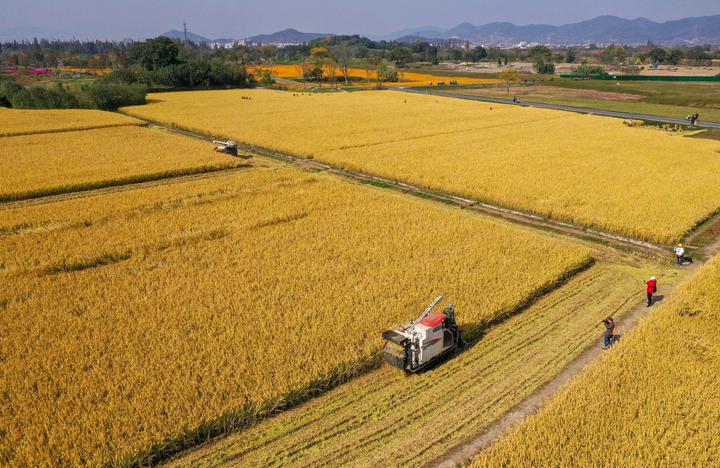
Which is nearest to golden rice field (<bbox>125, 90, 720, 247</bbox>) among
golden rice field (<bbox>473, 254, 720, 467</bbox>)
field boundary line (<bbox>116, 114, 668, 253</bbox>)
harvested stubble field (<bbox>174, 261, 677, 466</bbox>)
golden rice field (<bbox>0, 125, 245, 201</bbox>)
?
field boundary line (<bbox>116, 114, 668, 253</bbox>)

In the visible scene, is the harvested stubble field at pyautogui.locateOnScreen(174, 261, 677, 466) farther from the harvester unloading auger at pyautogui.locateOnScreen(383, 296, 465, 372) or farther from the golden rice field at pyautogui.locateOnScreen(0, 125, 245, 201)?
the golden rice field at pyautogui.locateOnScreen(0, 125, 245, 201)

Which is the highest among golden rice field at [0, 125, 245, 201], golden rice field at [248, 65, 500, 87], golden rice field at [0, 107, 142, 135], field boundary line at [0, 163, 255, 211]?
golden rice field at [248, 65, 500, 87]

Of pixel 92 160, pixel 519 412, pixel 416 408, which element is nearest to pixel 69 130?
pixel 92 160

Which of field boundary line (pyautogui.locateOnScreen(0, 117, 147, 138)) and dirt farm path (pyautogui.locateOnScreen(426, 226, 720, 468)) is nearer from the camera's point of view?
dirt farm path (pyautogui.locateOnScreen(426, 226, 720, 468))

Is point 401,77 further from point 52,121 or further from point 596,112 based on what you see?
point 52,121

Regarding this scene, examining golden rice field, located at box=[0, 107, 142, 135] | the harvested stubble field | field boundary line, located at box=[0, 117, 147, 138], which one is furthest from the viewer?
golden rice field, located at box=[0, 107, 142, 135]

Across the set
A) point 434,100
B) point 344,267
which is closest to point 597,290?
point 344,267

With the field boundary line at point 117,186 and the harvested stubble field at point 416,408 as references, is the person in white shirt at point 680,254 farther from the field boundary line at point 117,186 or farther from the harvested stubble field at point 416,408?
the field boundary line at point 117,186
